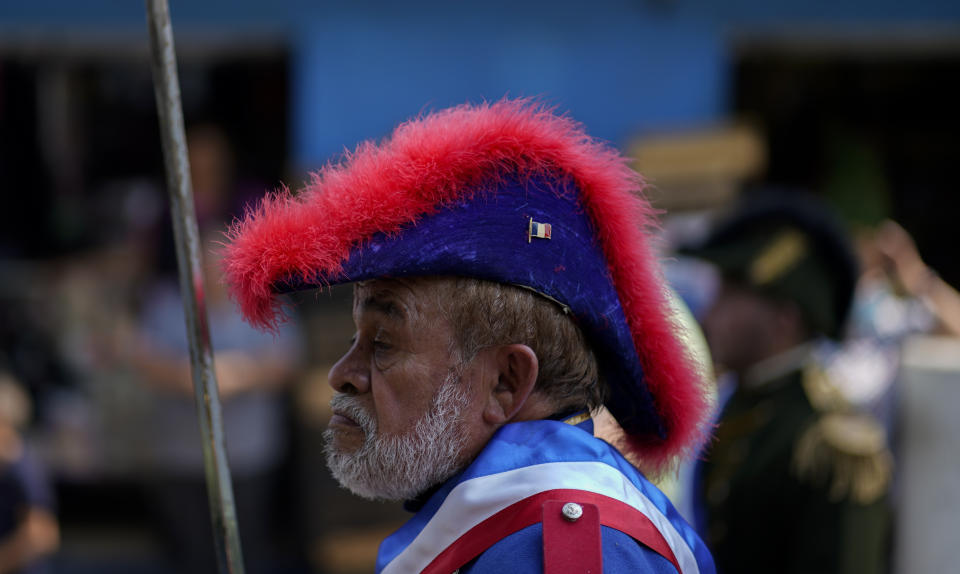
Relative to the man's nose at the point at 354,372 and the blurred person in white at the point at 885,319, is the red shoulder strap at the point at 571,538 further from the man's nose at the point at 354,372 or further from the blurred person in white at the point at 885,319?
the blurred person in white at the point at 885,319

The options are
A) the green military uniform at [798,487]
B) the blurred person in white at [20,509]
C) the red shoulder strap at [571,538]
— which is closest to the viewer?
the red shoulder strap at [571,538]

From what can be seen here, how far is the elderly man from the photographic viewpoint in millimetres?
1452

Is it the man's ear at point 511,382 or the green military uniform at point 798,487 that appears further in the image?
the green military uniform at point 798,487

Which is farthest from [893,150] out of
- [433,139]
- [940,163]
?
[433,139]

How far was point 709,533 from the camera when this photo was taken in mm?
2873

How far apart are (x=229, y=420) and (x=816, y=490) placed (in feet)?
9.51

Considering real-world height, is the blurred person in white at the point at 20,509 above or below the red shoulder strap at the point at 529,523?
below

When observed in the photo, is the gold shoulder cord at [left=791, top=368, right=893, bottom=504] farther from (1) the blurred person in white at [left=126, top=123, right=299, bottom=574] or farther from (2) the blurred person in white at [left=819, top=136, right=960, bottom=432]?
(1) the blurred person in white at [left=126, top=123, right=299, bottom=574]

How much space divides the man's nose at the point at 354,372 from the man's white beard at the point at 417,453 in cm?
6

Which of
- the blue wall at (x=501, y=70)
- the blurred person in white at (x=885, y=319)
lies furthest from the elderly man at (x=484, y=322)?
the blue wall at (x=501, y=70)

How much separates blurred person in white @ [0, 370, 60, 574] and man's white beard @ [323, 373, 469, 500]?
223 centimetres

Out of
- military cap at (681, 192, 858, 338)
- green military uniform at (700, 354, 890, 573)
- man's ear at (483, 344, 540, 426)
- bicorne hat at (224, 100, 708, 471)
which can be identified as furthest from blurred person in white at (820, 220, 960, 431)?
man's ear at (483, 344, 540, 426)

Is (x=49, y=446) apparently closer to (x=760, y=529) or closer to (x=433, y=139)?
(x=760, y=529)

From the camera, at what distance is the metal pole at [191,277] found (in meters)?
1.41
